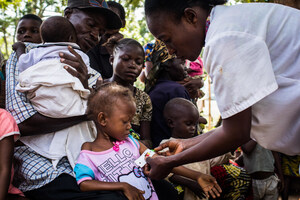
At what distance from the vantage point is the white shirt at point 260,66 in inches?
55.2

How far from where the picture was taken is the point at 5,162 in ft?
6.52

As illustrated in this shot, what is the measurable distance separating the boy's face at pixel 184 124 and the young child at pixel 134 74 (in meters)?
0.32

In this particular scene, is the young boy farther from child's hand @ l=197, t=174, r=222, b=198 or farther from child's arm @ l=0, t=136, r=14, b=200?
child's arm @ l=0, t=136, r=14, b=200

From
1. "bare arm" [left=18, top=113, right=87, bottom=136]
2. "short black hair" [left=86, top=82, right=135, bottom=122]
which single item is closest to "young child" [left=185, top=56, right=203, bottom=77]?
"short black hair" [left=86, top=82, right=135, bottom=122]

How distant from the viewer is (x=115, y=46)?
365 centimetres

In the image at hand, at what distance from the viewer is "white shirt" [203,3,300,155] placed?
1.40 metres

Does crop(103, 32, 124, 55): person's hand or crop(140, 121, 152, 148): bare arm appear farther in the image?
crop(103, 32, 124, 55): person's hand

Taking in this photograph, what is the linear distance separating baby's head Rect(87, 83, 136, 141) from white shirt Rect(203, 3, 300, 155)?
87cm

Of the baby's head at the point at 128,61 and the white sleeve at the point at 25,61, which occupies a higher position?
the white sleeve at the point at 25,61

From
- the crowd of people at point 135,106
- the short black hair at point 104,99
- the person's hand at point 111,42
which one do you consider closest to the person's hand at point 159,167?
the crowd of people at point 135,106

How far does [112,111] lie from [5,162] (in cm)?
80

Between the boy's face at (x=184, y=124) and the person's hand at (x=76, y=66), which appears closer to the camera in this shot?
the person's hand at (x=76, y=66)

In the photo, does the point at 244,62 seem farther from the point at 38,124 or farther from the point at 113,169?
the point at 38,124

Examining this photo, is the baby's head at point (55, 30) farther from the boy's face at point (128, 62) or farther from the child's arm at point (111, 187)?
the child's arm at point (111, 187)
